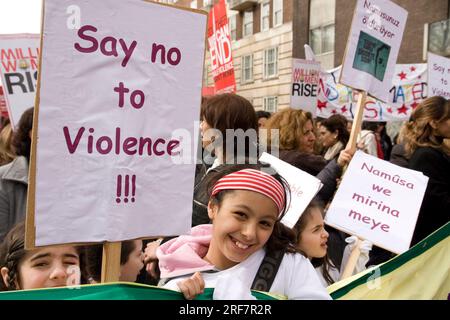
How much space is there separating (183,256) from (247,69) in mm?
25993

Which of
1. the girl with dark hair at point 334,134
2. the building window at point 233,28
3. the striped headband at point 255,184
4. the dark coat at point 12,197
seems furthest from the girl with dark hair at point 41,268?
the building window at point 233,28

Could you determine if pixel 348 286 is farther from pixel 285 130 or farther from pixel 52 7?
pixel 285 130

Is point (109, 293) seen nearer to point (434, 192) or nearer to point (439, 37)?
point (434, 192)

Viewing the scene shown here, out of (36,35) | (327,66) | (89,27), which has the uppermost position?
(327,66)

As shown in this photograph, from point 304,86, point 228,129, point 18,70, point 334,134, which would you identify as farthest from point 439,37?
point 228,129

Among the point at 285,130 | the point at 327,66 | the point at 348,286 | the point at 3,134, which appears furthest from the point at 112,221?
the point at 327,66

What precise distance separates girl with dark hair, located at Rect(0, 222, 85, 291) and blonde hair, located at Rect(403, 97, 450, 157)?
290 cm

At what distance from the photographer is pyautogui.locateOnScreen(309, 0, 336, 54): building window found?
22469 mm

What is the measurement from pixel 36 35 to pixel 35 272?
3.38 m

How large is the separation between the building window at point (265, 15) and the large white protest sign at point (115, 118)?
24813mm

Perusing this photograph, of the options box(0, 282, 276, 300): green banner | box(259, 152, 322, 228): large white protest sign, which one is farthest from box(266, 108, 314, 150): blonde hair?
box(0, 282, 276, 300): green banner
